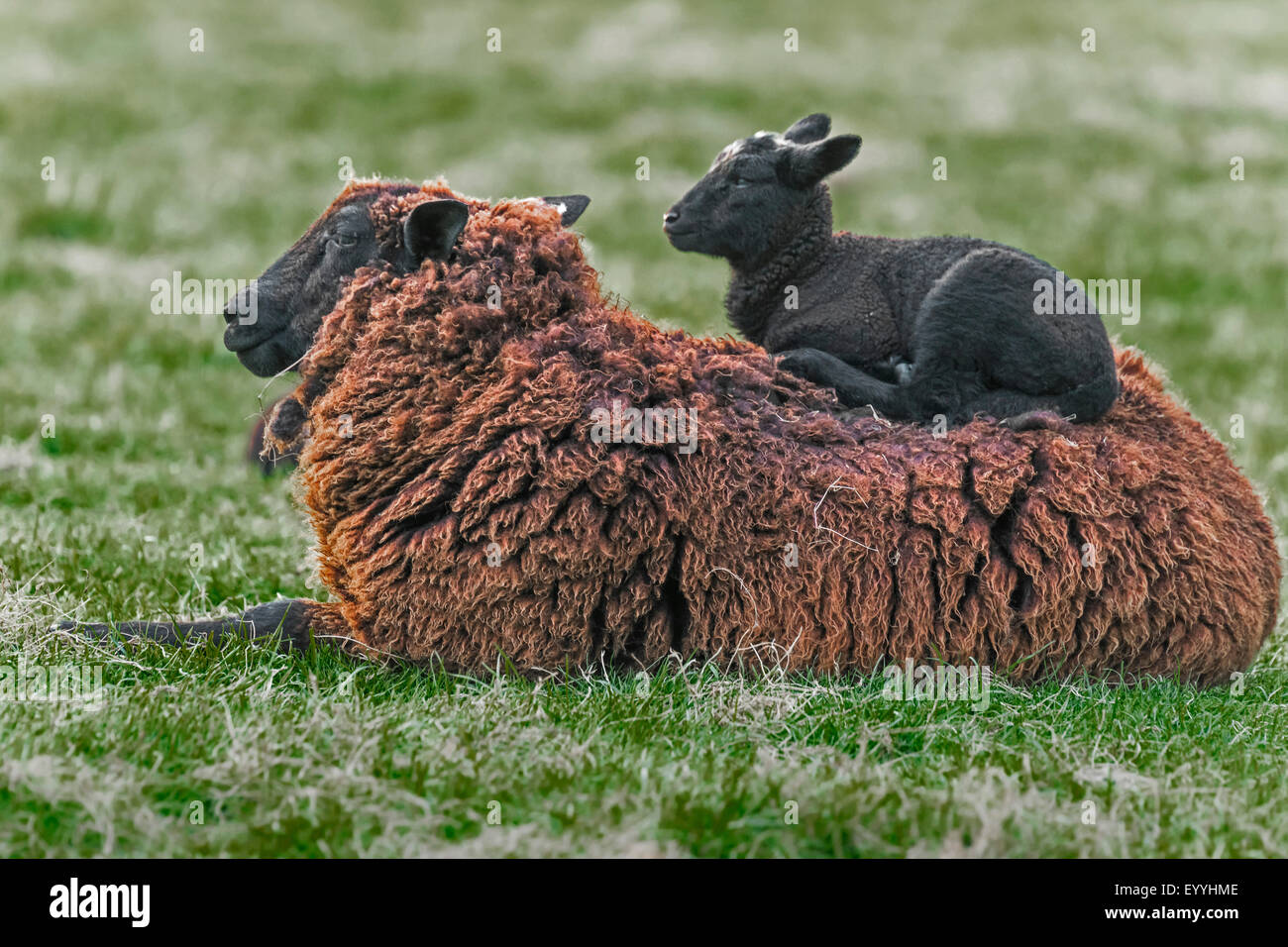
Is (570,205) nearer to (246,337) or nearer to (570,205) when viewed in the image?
(570,205)

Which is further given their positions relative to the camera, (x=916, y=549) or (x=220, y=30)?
(x=220, y=30)

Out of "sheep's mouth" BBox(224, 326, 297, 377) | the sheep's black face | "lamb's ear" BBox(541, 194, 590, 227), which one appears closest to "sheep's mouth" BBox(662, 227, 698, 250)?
"lamb's ear" BBox(541, 194, 590, 227)

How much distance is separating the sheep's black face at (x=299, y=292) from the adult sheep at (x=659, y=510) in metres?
0.02

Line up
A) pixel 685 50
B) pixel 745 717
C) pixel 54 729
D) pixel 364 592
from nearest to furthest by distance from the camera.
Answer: pixel 54 729, pixel 745 717, pixel 364 592, pixel 685 50

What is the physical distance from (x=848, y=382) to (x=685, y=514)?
0.97 m

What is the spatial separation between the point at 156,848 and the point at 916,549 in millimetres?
2839

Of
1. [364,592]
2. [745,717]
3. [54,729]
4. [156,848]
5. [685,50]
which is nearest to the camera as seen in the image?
[156,848]

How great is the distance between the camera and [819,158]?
6.02 meters

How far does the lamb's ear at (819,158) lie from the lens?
5.93 metres

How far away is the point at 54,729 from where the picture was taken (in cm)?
457

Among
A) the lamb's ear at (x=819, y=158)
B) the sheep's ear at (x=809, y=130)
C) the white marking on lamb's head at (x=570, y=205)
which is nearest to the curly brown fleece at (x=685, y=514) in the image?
the white marking on lamb's head at (x=570, y=205)

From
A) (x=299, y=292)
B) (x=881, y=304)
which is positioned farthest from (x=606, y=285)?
(x=299, y=292)
